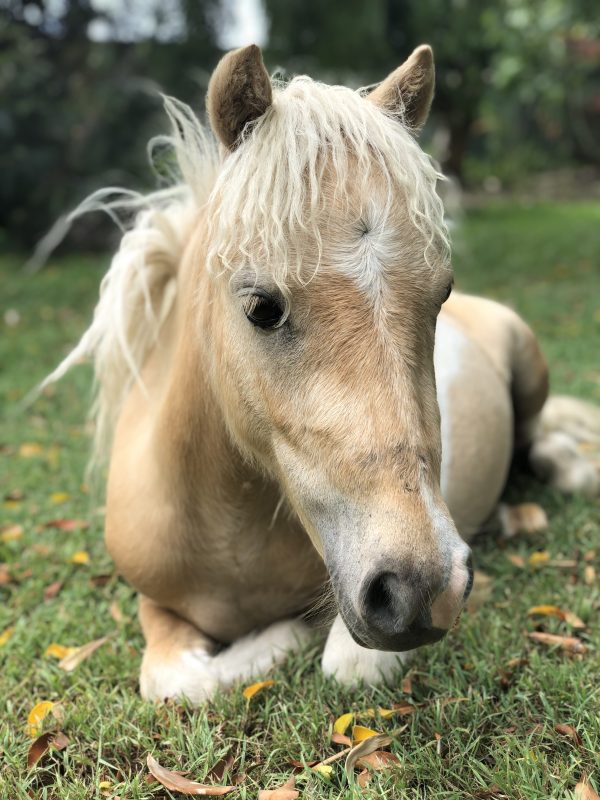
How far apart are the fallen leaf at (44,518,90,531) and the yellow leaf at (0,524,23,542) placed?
12 cm

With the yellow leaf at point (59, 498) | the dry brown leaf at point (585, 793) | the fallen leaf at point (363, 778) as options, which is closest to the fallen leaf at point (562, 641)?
the dry brown leaf at point (585, 793)

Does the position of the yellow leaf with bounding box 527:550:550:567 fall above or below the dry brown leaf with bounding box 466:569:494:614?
below

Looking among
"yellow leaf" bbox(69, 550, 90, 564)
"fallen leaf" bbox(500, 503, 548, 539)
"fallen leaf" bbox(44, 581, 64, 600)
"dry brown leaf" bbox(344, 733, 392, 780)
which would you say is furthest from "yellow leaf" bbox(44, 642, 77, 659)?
"fallen leaf" bbox(500, 503, 548, 539)

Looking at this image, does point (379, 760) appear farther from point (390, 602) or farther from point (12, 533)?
point (12, 533)

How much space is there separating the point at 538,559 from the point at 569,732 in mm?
1074

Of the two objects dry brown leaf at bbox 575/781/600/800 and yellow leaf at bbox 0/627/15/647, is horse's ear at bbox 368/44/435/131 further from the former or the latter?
yellow leaf at bbox 0/627/15/647

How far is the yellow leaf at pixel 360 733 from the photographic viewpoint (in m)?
1.96

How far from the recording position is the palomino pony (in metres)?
1.60

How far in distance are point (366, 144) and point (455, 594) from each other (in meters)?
1.00

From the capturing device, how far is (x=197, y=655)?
7.67 ft

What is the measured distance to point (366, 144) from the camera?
1816 millimetres

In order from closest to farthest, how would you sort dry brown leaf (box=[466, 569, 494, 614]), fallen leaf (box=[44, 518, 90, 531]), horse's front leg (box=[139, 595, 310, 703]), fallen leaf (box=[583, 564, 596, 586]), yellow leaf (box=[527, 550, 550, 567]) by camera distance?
1. horse's front leg (box=[139, 595, 310, 703])
2. dry brown leaf (box=[466, 569, 494, 614])
3. fallen leaf (box=[583, 564, 596, 586])
4. yellow leaf (box=[527, 550, 550, 567])
5. fallen leaf (box=[44, 518, 90, 531])

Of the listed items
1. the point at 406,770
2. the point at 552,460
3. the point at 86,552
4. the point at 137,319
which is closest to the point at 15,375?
the point at 86,552

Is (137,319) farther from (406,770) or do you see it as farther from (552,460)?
(552,460)
